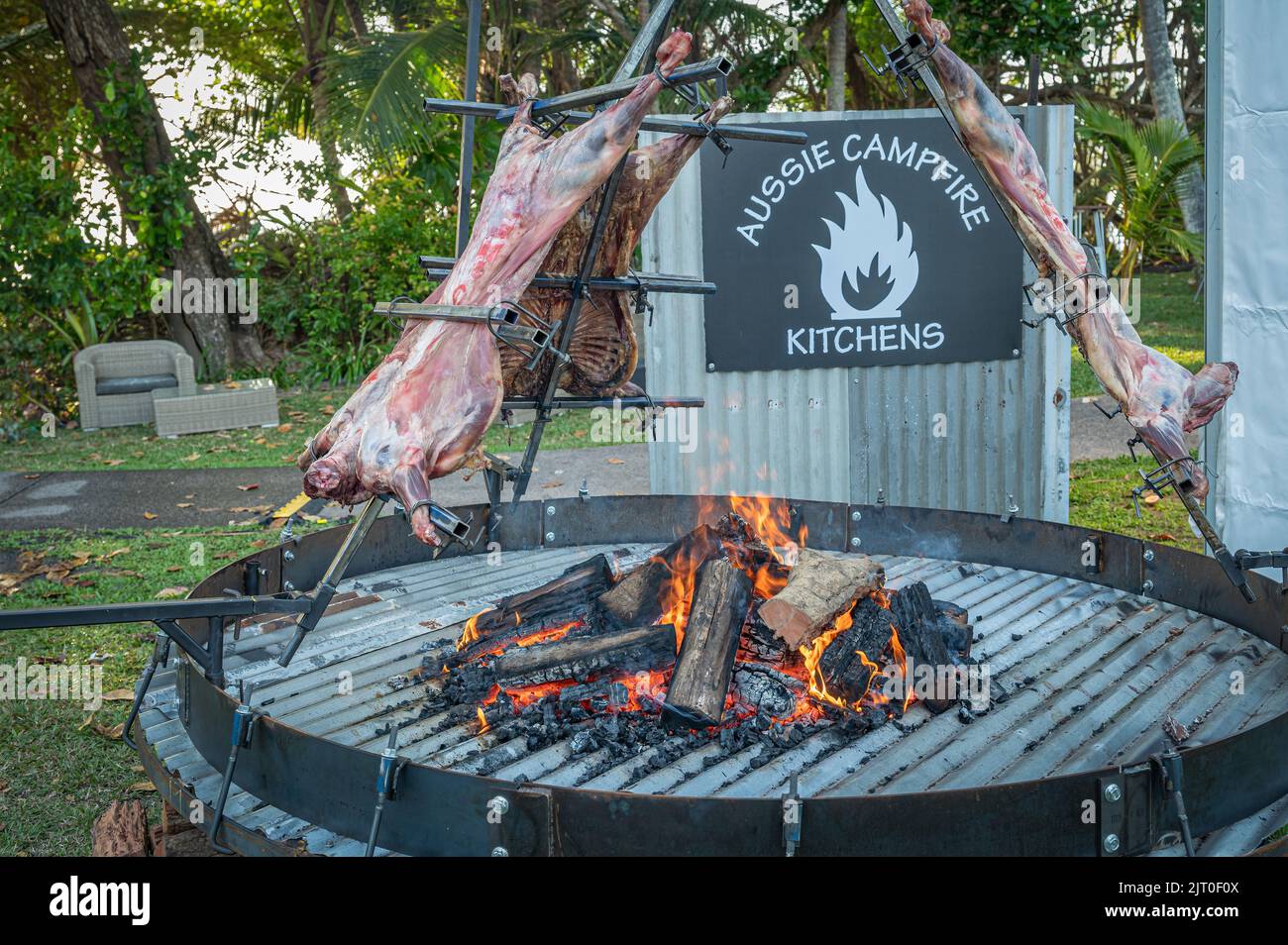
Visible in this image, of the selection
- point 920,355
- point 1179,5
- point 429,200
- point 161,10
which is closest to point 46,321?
point 429,200

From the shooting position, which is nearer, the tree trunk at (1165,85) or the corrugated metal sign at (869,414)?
the corrugated metal sign at (869,414)

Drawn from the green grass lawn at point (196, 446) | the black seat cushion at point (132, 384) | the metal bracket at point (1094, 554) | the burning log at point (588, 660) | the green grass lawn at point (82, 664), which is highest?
the black seat cushion at point (132, 384)

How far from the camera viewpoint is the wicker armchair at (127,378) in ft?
39.2

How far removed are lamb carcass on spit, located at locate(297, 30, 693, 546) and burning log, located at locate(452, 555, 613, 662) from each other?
41.1 inches

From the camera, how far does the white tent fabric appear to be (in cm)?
521

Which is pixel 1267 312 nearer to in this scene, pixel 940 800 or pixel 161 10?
pixel 940 800

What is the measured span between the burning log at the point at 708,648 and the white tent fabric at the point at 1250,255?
9.10 ft

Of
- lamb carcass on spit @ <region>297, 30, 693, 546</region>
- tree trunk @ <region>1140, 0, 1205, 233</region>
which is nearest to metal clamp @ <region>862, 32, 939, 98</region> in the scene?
lamb carcass on spit @ <region>297, 30, 693, 546</region>

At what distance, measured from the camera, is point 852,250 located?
6.41 meters

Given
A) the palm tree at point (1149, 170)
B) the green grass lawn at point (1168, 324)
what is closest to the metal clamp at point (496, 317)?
the green grass lawn at point (1168, 324)

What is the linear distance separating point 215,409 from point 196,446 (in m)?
0.76

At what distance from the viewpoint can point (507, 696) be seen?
12.9 ft

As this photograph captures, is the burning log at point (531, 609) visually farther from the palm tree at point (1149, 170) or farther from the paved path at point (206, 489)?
the palm tree at point (1149, 170)

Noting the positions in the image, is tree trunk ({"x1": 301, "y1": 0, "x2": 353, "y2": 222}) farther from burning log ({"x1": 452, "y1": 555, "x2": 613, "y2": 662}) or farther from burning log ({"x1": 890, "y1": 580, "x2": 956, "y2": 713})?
burning log ({"x1": 890, "y1": 580, "x2": 956, "y2": 713})
